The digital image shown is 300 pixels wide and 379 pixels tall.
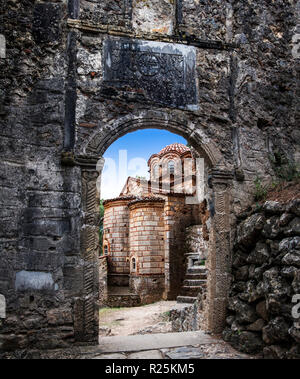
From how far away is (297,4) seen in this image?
18.7 feet

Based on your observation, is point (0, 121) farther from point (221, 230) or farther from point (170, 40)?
point (221, 230)

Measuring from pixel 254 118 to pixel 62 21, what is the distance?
3098mm

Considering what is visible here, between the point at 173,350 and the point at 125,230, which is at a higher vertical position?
the point at 125,230

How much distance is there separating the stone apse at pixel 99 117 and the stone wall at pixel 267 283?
0.31 metres

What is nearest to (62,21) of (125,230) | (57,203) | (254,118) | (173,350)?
(57,203)

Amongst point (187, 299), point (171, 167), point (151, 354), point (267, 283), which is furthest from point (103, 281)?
point (267, 283)

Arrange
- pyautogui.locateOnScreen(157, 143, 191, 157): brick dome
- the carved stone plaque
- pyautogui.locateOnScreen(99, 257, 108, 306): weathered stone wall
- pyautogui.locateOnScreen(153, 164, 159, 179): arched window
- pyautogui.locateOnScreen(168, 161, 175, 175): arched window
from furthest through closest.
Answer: pyautogui.locateOnScreen(153, 164, 159, 179): arched window
pyautogui.locateOnScreen(157, 143, 191, 157): brick dome
pyautogui.locateOnScreen(168, 161, 175, 175): arched window
pyautogui.locateOnScreen(99, 257, 108, 306): weathered stone wall
the carved stone plaque

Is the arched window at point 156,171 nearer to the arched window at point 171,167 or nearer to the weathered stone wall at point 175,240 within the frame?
the arched window at point 171,167

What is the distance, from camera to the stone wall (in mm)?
3402

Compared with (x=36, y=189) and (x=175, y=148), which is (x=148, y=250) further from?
(x=36, y=189)

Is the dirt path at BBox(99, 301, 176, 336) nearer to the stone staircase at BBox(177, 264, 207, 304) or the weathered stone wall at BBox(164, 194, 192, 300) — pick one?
the stone staircase at BBox(177, 264, 207, 304)

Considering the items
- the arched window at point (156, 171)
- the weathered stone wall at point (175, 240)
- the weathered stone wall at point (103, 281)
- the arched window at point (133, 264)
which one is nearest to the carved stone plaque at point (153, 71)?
the weathered stone wall at point (175, 240)

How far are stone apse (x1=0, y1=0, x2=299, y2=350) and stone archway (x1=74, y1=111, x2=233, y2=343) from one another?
1 cm

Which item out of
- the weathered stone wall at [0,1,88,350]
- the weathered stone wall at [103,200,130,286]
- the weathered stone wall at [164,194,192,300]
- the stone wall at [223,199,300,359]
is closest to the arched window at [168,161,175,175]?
the weathered stone wall at [103,200,130,286]
